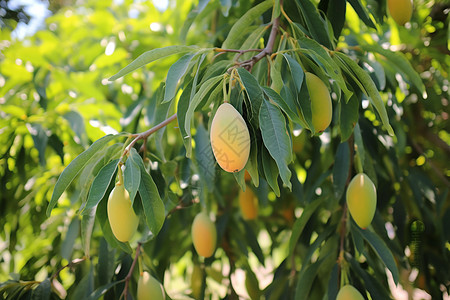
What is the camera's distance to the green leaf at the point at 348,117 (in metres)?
0.76

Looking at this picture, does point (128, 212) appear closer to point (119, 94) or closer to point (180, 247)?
point (180, 247)

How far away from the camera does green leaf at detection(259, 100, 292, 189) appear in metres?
0.57

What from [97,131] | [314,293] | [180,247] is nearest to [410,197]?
[314,293]

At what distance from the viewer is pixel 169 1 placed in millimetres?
1636

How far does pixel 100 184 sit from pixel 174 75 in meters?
0.18

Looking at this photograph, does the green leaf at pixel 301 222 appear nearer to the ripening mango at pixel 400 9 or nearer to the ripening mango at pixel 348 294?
the ripening mango at pixel 348 294

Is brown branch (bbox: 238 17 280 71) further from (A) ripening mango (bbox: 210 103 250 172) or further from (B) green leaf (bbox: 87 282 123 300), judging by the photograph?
(B) green leaf (bbox: 87 282 123 300)

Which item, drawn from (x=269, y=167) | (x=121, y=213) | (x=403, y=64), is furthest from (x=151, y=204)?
(x=403, y=64)

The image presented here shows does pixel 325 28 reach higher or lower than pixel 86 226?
higher

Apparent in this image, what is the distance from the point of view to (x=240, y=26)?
0.83 m

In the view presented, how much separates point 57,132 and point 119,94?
43 cm

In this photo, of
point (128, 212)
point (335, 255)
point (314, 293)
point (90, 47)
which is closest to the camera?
point (128, 212)

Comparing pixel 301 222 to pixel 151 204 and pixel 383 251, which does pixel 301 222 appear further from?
pixel 151 204

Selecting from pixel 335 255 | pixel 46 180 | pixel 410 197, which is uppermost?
pixel 335 255
